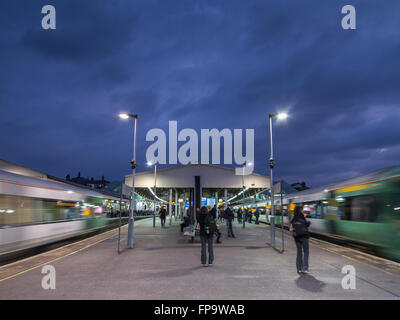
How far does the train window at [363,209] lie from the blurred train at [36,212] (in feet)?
44.8

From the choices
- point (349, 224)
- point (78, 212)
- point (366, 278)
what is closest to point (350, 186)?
point (349, 224)

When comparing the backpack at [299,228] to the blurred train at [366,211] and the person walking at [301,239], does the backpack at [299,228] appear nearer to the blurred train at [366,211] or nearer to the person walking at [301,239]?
the person walking at [301,239]

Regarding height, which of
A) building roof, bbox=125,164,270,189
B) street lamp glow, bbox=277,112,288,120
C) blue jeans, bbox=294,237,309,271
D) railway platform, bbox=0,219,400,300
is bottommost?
railway platform, bbox=0,219,400,300

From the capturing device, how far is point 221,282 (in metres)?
6.63

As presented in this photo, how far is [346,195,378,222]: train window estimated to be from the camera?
1152cm

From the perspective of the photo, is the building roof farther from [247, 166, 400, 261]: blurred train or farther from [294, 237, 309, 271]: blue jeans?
[294, 237, 309, 271]: blue jeans

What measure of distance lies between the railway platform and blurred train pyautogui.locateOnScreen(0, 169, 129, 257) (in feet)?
4.93
